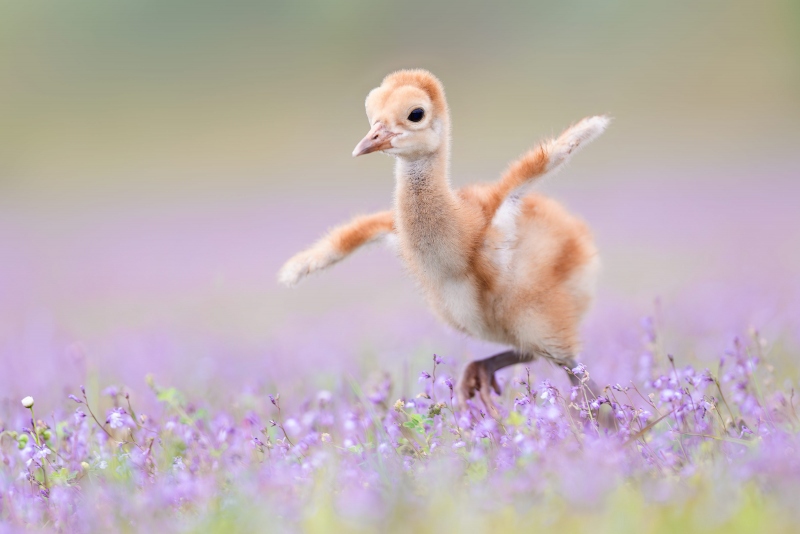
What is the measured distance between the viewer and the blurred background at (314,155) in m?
11.3

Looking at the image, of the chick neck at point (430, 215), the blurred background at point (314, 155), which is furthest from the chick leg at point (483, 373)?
the blurred background at point (314, 155)

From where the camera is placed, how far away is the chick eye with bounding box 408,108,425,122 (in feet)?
15.7

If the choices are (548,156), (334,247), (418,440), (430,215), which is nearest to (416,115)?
(430,215)

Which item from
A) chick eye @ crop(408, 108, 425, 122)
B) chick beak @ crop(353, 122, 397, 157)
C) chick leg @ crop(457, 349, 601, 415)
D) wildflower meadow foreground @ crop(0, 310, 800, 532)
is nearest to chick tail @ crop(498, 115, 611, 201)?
chick eye @ crop(408, 108, 425, 122)

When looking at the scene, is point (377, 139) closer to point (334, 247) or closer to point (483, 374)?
point (334, 247)

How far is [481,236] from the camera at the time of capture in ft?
16.1

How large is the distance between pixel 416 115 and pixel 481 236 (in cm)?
72

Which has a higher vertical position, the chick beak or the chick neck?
the chick beak

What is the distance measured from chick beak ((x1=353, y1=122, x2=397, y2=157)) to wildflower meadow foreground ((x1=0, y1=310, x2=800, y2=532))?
126 cm

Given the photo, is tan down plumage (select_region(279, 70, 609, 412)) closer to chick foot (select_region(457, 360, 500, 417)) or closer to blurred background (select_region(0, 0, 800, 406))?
chick foot (select_region(457, 360, 500, 417))

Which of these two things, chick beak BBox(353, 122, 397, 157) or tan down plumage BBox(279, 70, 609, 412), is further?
tan down plumage BBox(279, 70, 609, 412)

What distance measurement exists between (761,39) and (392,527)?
2969cm

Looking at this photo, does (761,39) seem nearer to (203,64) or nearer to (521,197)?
(203,64)

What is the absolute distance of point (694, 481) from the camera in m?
3.35
